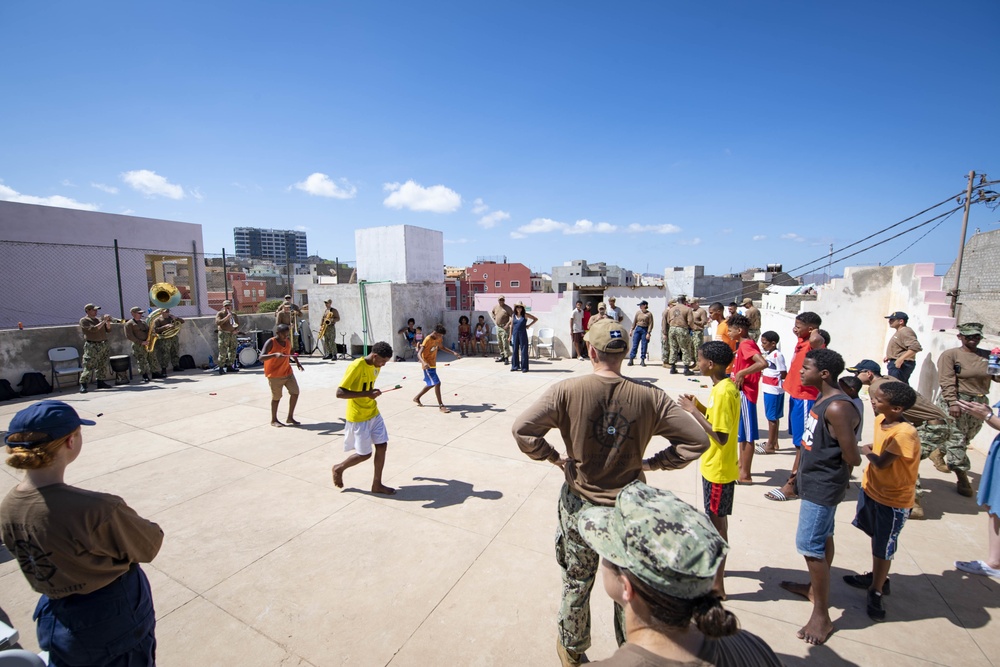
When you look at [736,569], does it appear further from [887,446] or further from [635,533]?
[635,533]

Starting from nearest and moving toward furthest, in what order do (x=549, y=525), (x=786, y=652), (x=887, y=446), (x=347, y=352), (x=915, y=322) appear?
1. (x=786, y=652)
2. (x=887, y=446)
3. (x=549, y=525)
4. (x=915, y=322)
5. (x=347, y=352)

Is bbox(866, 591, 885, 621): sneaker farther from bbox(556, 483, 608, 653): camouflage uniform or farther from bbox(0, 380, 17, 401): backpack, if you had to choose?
bbox(0, 380, 17, 401): backpack

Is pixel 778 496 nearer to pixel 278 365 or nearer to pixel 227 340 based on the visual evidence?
pixel 278 365

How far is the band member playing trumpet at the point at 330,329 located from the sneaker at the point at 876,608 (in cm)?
1261

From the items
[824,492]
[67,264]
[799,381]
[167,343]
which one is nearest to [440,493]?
[824,492]

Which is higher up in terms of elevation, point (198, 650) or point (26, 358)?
point (26, 358)

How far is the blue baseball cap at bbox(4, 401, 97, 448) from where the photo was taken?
5.57 feet

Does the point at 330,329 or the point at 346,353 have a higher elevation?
the point at 330,329

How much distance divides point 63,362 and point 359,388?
9606mm

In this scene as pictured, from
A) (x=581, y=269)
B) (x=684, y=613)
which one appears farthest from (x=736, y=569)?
(x=581, y=269)

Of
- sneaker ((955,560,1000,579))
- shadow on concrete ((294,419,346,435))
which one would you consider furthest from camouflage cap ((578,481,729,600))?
shadow on concrete ((294,419,346,435))

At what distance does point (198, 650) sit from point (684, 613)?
3.02 metres

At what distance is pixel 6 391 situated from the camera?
871cm

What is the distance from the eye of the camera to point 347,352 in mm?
13492
